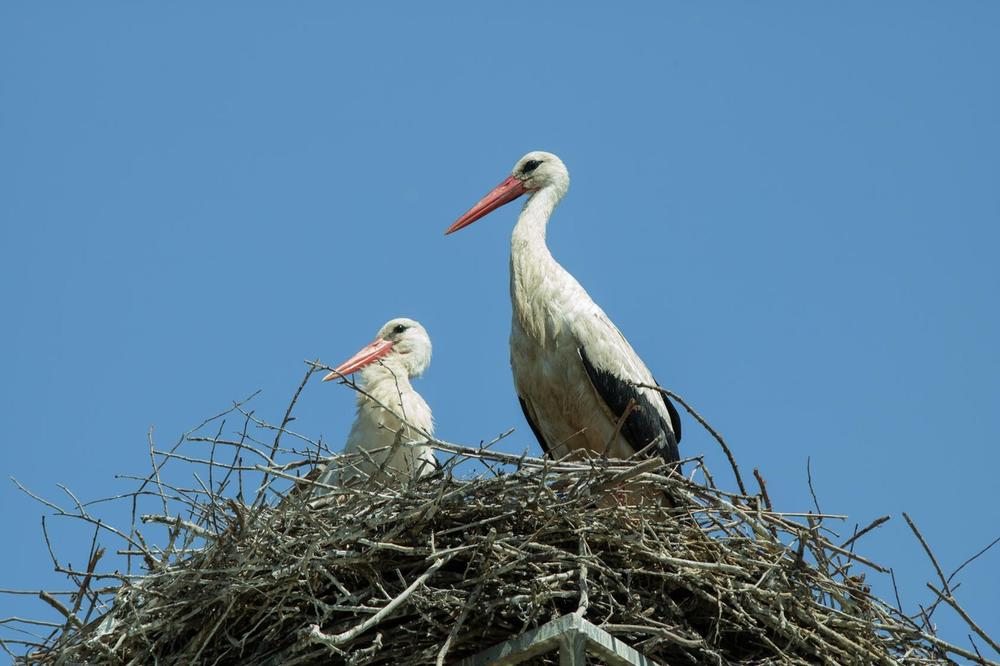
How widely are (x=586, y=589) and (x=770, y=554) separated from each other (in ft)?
2.56

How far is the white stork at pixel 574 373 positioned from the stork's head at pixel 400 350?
1156 mm

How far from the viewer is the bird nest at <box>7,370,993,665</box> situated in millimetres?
4938

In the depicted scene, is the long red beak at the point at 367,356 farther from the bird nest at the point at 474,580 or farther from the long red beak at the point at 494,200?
the bird nest at the point at 474,580

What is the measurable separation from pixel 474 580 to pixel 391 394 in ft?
9.23

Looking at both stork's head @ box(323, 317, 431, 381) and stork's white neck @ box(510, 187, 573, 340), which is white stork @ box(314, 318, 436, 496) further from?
stork's white neck @ box(510, 187, 573, 340)

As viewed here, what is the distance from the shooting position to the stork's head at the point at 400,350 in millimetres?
8172

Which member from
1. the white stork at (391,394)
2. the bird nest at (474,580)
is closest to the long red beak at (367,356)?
the white stork at (391,394)

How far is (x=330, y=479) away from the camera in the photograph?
692 centimetres

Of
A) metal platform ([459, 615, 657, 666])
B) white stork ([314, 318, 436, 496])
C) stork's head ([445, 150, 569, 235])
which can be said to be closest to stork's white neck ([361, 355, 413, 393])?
white stork ([314, 318, 436, 496])

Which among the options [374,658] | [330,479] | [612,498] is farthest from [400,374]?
[374,658]

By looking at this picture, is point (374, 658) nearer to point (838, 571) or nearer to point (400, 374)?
point (838, 571)

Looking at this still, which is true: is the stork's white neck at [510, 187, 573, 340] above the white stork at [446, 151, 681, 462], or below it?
above

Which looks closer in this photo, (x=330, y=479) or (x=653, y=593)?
(x=653, y=593)

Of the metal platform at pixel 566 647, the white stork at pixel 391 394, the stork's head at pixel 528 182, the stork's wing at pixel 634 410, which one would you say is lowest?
the metal platform at pixel 566 647
